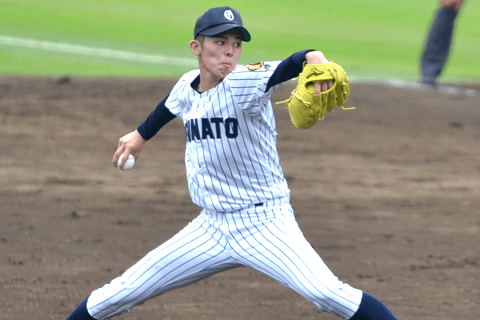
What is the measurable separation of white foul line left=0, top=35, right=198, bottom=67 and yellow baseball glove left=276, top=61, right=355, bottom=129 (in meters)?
10.6

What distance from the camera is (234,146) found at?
3.00 meters

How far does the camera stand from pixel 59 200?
6.21 metres

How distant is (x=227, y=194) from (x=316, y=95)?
0.69 meters

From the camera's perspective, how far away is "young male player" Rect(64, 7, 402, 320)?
294 cm

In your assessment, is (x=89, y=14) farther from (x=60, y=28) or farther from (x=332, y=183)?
(x=332, y=183)

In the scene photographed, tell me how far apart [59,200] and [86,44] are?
884 centimetres

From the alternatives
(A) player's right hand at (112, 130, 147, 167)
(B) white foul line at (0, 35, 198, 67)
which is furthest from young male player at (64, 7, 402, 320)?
(B) white foul line at (0, 35, 198, 67)

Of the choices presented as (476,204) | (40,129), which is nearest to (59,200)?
(40,129)

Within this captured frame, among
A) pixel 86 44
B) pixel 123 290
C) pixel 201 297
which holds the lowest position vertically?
pixel 201 297

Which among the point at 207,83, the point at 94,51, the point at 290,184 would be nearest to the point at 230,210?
the point at 207,83

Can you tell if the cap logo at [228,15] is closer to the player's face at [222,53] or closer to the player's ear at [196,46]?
the player's face at [222,53]

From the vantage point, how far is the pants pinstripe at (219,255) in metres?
2.93

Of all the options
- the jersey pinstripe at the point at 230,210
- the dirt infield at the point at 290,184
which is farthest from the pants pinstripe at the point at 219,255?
the dirt infield at the point at 290,184

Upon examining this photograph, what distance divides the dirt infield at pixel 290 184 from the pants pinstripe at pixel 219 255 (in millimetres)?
1011
